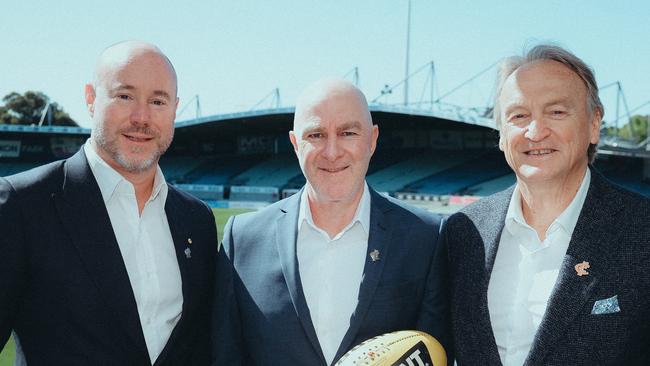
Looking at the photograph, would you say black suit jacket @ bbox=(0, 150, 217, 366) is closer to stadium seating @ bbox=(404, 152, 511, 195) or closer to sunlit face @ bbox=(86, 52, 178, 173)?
sunlit face @ bbox=(86, 52, 178, 173)

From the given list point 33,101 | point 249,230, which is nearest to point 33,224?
point 249,230

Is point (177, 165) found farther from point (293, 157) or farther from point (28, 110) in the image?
point (28, 110)

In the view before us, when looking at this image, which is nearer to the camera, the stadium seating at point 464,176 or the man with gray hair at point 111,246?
the man with gray hair at point 111,246

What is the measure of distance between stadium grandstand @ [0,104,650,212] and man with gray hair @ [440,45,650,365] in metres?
22.3

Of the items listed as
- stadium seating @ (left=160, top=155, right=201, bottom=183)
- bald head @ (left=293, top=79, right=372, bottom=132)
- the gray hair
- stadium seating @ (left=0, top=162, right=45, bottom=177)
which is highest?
the gray hair

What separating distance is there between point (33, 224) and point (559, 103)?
244 centimetres

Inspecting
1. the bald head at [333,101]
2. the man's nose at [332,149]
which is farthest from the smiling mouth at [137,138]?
the man's nose at [332,149]

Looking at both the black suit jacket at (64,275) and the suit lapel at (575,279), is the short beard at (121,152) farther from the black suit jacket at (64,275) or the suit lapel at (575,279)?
the suit lapel at (575,279)

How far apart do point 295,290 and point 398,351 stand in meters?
0.57

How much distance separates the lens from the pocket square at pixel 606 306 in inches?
88.4

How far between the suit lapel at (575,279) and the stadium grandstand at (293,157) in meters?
22.4

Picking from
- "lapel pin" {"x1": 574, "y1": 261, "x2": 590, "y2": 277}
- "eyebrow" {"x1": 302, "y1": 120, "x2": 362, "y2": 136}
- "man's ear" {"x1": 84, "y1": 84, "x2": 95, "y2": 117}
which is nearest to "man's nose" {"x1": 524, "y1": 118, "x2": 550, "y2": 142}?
"lapel pin" {"x1": 574, "y1": 261, "x2": 590, "y2": 277}

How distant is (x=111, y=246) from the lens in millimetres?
2625

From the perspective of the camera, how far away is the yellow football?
224 cm
